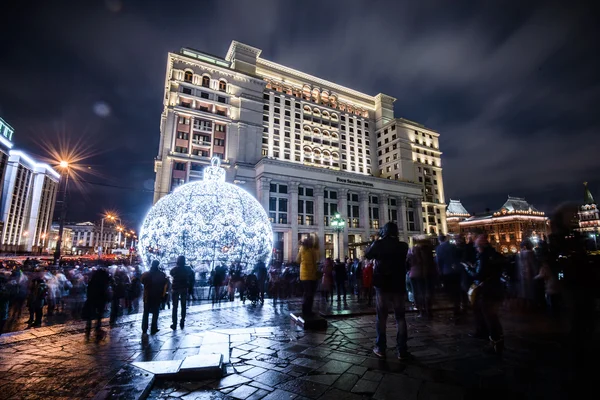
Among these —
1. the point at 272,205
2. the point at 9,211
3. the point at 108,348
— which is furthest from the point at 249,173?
the point at 9,211

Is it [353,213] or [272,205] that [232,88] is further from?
[353,213]

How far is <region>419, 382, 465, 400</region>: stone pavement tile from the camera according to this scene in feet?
8.49

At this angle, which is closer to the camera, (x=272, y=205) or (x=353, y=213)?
(x=272, y=205)

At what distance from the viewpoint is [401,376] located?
310cm

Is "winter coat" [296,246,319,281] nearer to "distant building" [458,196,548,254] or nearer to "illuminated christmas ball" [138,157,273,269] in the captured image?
"illuminated christmas ball" [138,157,273,269]

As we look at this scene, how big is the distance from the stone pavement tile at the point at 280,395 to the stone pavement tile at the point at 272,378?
7.5 inches

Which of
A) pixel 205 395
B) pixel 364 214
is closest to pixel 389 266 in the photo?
pixel 205 395

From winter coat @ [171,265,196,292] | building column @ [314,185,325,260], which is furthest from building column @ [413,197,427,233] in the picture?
winter coat @ [171,265,196,292]

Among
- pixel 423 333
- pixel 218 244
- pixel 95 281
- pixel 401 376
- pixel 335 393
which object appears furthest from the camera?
pixel 218 244

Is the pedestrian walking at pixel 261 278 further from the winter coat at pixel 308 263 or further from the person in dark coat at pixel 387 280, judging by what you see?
the person in dark coat at pixel 387 280

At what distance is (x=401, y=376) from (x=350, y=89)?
68.3 metres

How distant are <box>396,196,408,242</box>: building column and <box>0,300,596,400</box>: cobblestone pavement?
45421mm

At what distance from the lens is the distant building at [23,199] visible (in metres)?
54.5

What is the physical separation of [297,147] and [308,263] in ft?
160
